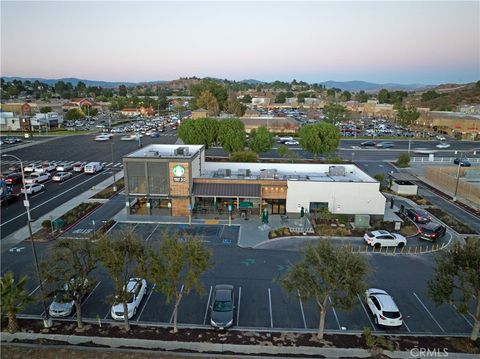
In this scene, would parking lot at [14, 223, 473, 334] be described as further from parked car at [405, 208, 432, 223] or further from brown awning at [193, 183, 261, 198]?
brown awning at [193, 183, 261, 198]

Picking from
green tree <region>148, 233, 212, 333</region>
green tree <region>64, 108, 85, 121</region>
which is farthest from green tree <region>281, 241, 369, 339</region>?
green tree <region>64, 108, 85, 121</region>

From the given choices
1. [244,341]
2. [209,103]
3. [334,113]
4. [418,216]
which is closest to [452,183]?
[418,216]

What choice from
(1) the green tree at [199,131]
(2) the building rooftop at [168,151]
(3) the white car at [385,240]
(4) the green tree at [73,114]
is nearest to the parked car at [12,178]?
(2) the building rooftop at [168,151]

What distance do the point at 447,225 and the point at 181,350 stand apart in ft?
99.1

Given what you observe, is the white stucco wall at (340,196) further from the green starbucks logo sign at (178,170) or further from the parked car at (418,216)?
the green starbucks logo sign at (178,170)

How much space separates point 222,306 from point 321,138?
146 feet

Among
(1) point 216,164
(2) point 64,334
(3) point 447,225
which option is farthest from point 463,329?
(1) point 216,164

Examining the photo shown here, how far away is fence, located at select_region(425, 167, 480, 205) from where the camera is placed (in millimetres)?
42094

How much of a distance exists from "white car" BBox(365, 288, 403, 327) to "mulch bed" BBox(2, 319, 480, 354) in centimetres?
79

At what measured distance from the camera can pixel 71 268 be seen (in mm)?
18000

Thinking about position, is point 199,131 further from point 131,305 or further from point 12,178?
point 131,305

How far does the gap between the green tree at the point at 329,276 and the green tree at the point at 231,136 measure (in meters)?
41.4

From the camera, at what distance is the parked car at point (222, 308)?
1830 cm

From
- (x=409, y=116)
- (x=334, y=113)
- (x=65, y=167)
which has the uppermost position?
(x=334, y=113)
